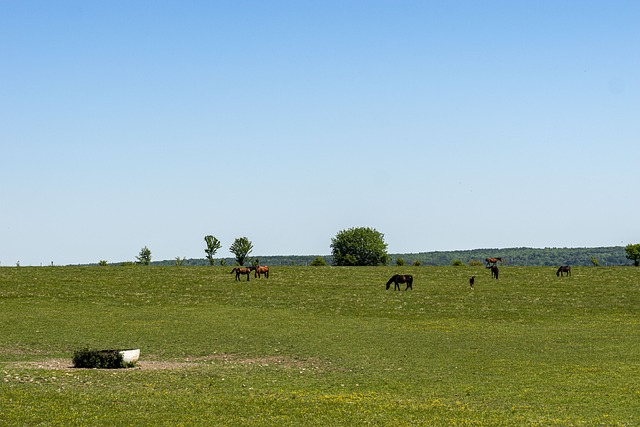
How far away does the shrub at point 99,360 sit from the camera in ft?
94.1

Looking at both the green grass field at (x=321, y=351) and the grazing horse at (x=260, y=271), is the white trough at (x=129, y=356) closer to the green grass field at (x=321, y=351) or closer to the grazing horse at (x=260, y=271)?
the green grass field at (x=321, y=351)

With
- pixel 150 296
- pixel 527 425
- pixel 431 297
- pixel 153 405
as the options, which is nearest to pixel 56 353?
pixel 153 405

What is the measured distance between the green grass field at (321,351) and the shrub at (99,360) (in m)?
0.88

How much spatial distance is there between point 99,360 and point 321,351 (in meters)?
10.0

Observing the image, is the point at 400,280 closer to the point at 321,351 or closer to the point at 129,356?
the point at 321,351

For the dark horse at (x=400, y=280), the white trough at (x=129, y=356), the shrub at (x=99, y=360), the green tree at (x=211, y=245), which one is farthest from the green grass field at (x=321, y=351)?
the green tree at (x=211, y=245)

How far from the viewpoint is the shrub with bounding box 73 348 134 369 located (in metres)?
28.7

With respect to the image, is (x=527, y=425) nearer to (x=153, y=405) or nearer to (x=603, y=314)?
(x=153, y=405)

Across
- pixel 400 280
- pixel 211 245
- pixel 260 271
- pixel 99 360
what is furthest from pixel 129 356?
pixel 211 245

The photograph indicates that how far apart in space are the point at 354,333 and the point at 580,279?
146 feet

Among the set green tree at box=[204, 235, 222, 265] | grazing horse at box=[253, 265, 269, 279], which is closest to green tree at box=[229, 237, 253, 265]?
green tree at box=[204, 235, 222, 265]

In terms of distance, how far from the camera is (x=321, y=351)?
34625 millimetres

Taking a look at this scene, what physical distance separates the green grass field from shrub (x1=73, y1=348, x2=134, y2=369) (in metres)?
0.88

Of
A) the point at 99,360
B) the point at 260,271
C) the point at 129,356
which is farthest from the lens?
the point at 260,271
